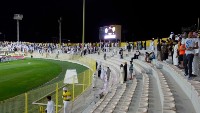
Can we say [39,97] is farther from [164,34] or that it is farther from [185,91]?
[164,34]

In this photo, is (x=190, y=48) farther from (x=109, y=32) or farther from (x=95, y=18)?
(x=95, y=18)

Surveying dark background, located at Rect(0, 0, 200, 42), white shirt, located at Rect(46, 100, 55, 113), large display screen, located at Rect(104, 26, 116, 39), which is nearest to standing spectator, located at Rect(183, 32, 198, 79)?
white shirt, located at Rect(46, 100, 55, 113)

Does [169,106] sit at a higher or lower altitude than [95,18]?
lower

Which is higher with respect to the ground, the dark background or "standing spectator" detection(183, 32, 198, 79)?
the dark background

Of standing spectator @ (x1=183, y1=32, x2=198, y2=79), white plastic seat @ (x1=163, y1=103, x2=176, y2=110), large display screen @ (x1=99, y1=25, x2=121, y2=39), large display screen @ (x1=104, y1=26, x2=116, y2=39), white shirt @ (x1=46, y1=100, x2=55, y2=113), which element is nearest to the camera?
white plastic seat @ (x1=163, y1=103, x2=176, y2=110)

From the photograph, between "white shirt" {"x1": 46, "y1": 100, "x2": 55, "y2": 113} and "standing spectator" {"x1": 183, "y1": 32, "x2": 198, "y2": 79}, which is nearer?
"standing spectator" {"x1": 183, "y1": 32, "x2": 198, "y2": 79}

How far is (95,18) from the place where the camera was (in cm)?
6469

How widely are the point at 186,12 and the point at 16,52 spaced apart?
31887mm

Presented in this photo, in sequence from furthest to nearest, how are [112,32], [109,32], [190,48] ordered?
[109,32] → [112,32] → [190,48]

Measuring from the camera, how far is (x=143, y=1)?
52.2 m

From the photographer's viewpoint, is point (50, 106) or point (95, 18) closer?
point (50, 106)

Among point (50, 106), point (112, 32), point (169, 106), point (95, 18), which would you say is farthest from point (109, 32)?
point (169, 106)

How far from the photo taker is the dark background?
4336 cm

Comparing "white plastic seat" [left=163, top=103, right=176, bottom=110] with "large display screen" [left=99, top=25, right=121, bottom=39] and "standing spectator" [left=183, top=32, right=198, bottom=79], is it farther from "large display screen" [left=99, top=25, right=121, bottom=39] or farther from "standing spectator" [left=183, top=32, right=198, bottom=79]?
"large display screen" [left=99, top=25, right=121, bottom=39]
